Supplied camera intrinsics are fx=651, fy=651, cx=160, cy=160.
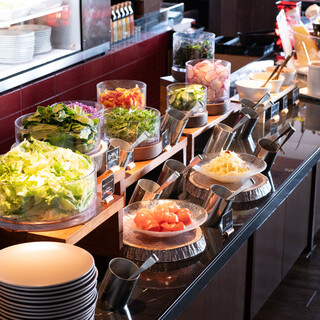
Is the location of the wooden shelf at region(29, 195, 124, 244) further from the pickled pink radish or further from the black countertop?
the pickled pink radish

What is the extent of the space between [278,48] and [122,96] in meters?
2.58

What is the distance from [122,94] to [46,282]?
1.24 m

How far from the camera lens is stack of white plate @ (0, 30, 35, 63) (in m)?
4.02

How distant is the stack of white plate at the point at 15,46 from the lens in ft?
13.2

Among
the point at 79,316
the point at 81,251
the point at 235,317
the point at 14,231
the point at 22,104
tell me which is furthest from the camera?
the point at 22,104

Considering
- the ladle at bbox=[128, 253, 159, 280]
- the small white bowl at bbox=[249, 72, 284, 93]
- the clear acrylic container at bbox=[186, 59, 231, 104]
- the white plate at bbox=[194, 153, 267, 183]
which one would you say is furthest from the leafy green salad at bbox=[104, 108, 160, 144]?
the small white bowl at bbox=[249, 72, 284, 93]

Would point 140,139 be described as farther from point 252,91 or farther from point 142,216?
point 252,91

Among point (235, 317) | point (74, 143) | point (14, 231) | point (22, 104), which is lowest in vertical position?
point (235, 317)

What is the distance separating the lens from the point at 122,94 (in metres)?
2.63

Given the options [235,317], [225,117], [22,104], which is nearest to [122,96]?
[225,117]

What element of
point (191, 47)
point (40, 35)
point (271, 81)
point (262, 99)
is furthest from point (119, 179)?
point (40, 35)

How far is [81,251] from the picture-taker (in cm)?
165

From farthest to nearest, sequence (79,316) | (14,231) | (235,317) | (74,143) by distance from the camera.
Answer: (235,317)
(74,143)
(14,231)
(79,316)

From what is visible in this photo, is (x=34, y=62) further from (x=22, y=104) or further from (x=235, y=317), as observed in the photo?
(x=235, y=317)
